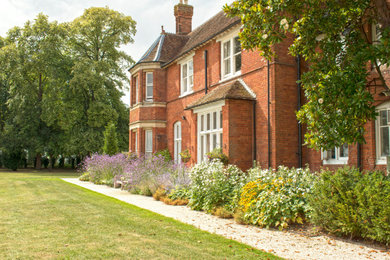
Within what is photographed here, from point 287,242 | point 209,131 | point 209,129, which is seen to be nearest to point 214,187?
point 287,242

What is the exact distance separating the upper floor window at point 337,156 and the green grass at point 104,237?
631cm

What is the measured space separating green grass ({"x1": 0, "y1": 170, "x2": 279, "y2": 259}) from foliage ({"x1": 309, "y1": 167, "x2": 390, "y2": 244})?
1.87 metres

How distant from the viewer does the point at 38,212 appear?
29.0 feet

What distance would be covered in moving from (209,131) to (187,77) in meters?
5.16

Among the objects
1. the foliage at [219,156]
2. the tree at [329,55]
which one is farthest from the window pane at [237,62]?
the tree at [329,55]

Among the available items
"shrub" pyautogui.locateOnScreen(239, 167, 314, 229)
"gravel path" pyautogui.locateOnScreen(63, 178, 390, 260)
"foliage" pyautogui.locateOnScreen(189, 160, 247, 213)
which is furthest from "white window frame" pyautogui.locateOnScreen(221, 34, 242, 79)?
"gravel path" pyautogui.locateOnScreen(63, 178, 390, 260)

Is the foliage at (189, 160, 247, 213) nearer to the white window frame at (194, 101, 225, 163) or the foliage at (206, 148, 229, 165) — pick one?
the foliage at (206, 148, 229, 165)

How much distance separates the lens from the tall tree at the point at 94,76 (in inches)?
1314

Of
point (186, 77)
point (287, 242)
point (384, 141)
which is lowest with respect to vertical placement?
point (287, 242)

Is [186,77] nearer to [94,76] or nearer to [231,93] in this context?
[231,93]

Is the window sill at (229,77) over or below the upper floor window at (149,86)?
below

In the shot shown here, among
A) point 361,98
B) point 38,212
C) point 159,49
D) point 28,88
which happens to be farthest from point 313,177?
point 28,88

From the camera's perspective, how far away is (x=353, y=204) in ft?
20.4

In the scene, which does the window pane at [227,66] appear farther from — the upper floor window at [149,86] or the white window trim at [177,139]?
the upper floor window at [149,86]
